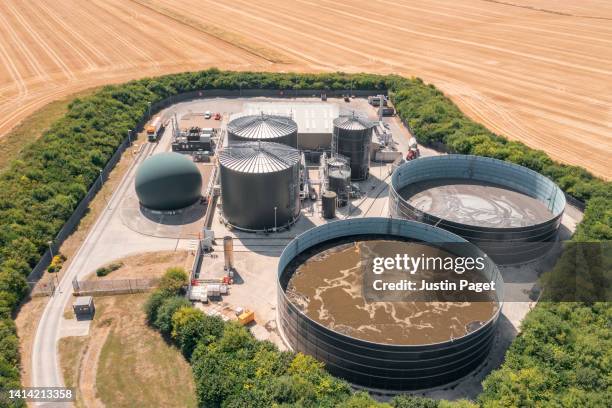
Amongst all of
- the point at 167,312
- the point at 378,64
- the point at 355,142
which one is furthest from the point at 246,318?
the point at 378,64

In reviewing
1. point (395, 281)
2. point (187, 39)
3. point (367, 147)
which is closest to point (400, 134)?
point (367, 147)

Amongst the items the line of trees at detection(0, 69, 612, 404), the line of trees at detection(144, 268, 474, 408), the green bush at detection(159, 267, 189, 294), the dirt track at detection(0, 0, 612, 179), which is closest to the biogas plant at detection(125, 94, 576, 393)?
the green bush at detection(159, 267, 189, 294)

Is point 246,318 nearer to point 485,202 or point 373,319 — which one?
point 373,319

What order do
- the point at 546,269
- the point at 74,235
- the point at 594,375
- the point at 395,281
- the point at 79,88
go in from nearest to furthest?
the point at 594,375, the point at 395,281, the point at 546,269, the point at 74,235, the point at 79,88

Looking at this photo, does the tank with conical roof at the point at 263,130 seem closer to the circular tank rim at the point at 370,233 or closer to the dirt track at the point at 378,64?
the circular tank rim at the point at 370,233

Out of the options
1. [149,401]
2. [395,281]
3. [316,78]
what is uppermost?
[316,78]

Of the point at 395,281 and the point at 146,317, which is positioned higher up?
the point at 395,281

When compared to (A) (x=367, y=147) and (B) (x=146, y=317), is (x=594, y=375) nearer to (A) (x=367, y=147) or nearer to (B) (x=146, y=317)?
(B) (x=146, y=317)

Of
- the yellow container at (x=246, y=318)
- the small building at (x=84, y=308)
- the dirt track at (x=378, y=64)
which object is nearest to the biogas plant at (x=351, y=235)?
the yellow container at (x=246, y=318)
